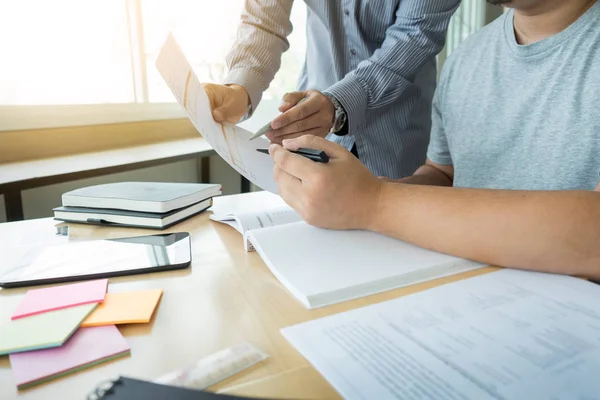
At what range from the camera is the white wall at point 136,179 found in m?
1.64

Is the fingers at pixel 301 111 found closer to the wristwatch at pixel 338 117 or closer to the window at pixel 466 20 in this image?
the wristwatch at pixel 338 117

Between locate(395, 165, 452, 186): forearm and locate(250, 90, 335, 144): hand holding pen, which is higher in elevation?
locate(250, 90, 335, 144): hand holding pen

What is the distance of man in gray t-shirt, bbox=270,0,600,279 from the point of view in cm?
55

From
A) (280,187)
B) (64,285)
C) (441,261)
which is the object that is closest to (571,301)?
(441,261)

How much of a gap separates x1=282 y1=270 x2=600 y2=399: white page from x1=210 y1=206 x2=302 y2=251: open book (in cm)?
32

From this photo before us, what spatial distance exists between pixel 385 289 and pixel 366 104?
581mm

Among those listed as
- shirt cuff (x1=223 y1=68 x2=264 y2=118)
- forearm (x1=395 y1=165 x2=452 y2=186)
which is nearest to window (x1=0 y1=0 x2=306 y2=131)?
shirt cuff (x1=223 y1=68 x2=264 y2=118)

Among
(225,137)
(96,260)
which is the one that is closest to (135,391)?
(96,260)

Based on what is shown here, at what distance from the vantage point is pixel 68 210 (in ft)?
2.74

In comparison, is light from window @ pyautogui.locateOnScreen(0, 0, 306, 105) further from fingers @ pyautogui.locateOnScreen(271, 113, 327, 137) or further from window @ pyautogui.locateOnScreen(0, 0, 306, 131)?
fingers @ pyautogui.locateOnScreen(271, 113, 327, 137)

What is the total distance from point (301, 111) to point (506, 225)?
1.47 feet

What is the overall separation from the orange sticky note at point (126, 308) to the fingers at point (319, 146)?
0.29 m

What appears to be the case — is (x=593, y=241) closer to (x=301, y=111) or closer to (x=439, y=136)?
(x=301, y=111)

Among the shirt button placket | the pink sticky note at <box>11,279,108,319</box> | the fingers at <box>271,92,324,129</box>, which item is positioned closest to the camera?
the pink sticky note at <box>11,279,108,319</box>
